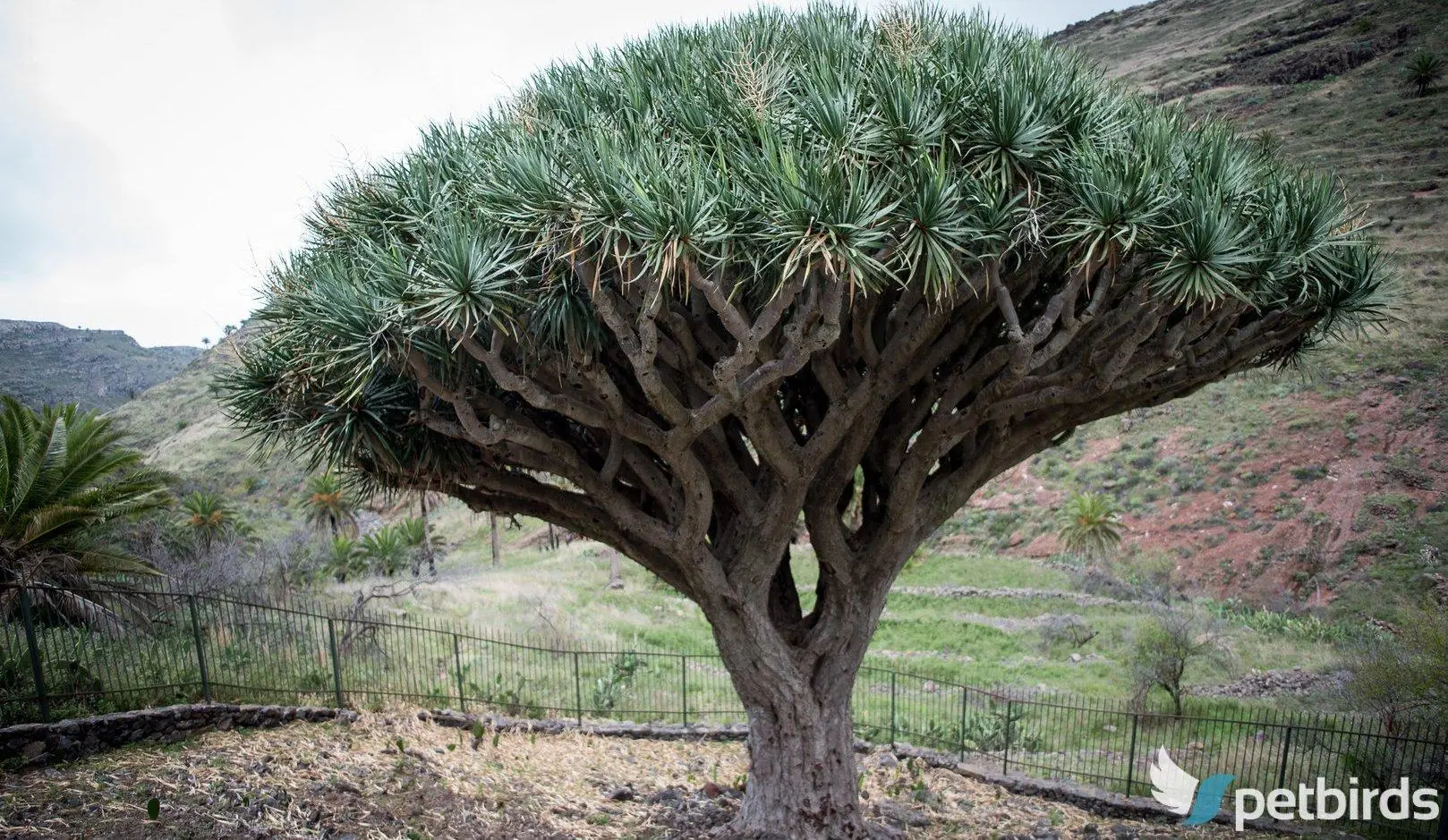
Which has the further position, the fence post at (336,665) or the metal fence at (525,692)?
the fence post at (336,665)

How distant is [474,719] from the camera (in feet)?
38.4

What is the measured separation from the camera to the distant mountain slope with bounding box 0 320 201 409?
26.8 meters

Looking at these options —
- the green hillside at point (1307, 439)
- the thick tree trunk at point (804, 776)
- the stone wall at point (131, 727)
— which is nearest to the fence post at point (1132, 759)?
the thick tree trunk at point (804, 776)

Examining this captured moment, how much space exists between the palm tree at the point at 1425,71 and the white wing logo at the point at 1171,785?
37545 mm

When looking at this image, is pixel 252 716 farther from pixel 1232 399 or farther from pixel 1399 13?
pixel 1399 13

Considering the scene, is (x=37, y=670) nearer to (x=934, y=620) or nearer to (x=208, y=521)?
(x=208, y=521)

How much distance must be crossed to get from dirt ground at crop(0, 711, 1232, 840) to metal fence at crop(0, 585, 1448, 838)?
109cm

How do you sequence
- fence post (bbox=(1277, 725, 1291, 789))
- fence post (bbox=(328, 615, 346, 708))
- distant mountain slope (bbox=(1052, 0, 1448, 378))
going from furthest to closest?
distant mountain slope (bbox=(1052, 0, 1448, 378)), fence post (bbox=(328, 615, 346, 708)), fence post (bbox=(1277, 725, 1291, 789))

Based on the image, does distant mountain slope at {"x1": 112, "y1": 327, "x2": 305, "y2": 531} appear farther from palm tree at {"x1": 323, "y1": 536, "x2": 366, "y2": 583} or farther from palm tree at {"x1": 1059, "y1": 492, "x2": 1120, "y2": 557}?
palm tree at {"x1": 1059, "y1": 492, "x2": 1120, "y2": 557}

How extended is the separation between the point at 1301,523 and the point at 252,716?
26.9 m

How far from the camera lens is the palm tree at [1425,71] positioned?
34750 millimetres

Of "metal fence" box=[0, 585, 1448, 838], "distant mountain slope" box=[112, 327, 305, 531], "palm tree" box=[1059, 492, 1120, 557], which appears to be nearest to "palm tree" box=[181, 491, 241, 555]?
"distant mountain slope" box=[112, 327, 305, 531]

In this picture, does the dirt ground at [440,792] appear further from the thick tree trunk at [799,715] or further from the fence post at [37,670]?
the thick tree trunk at [799,715]

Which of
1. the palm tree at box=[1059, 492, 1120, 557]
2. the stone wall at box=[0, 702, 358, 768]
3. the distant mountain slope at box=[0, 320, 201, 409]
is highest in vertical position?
the distant mountain slope at box=[0, 320, 201, 409]
